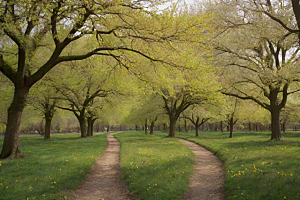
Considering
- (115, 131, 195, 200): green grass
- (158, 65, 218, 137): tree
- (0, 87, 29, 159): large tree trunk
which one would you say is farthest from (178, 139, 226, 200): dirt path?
(0, 87, 29, 159): large tree trunk

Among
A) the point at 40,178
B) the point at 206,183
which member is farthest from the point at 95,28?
the point at 206,183

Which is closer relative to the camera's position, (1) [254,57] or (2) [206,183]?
(2) [206,183]

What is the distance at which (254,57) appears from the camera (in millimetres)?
17375

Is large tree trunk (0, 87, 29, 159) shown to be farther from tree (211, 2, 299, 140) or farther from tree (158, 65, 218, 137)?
tree (211, 2, 299, 140)

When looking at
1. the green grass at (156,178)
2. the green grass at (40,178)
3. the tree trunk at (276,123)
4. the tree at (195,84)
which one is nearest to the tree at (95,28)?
the tree at (195,84)

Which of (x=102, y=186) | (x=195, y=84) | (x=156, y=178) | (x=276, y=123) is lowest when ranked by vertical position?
(x=102, y=186)

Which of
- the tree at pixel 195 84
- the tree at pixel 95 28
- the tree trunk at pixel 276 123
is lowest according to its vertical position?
the tree trunk at pixel 276 123

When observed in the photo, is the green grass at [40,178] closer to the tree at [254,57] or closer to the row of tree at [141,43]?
the row of tree at [141,43]

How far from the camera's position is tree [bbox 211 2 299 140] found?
1198 cm

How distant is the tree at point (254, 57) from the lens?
1198cm

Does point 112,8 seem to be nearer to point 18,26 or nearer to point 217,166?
point 18,26

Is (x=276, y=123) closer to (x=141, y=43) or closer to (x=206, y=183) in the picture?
(x=206, y=183)

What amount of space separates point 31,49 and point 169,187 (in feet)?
34.8

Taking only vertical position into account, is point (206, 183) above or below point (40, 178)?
below
